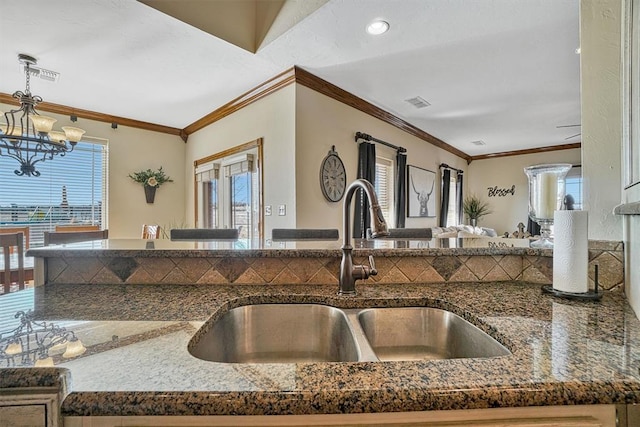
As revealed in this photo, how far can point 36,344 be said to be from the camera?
0.62 m

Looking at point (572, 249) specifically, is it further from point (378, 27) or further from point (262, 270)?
point (378, 27)

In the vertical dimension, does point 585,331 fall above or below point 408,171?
below

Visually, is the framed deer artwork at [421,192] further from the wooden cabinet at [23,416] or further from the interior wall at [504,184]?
the wooden cabinet at [23,416]

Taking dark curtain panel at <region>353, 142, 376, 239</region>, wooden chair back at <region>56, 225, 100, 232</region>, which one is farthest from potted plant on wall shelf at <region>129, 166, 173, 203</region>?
dark curtain panel at <region>353, 142, 376, 239</region>

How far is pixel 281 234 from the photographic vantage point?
2307 mm

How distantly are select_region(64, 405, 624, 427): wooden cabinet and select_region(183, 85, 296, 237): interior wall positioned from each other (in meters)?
2.63

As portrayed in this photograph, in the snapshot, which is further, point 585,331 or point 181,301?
point 181,301

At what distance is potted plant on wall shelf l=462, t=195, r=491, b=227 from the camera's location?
7.22 meters

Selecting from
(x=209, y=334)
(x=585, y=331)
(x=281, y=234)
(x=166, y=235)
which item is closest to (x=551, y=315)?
(x=585, y=331)

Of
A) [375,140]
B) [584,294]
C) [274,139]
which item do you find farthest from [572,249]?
[375,140]

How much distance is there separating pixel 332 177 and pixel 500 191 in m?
5.53

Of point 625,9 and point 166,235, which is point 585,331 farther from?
point 166,235

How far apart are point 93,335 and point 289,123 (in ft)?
9.08

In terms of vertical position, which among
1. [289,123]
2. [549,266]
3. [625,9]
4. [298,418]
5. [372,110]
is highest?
[372,110]
